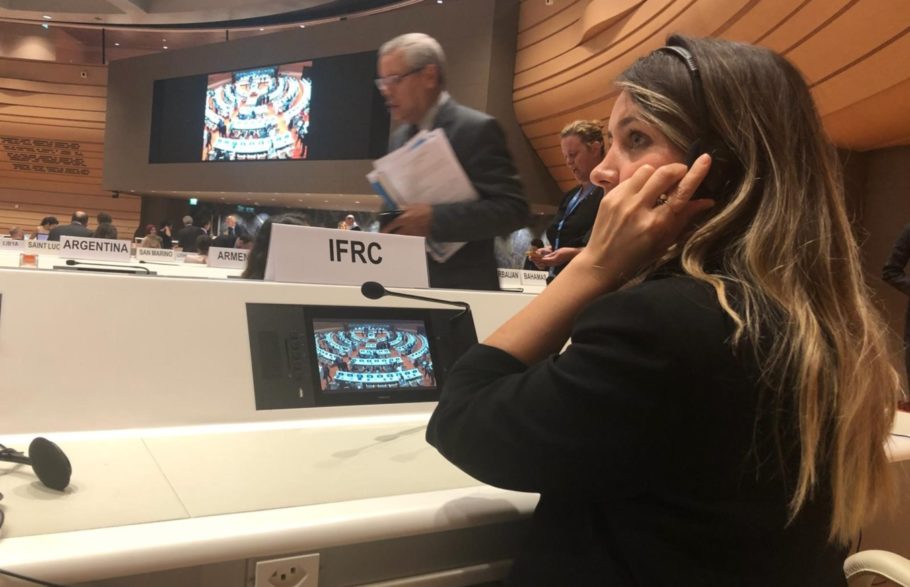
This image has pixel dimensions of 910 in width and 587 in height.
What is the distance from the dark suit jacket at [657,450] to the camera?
Answer: 59 cm

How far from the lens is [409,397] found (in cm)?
113

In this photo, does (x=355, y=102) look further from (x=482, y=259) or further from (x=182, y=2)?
(x=482, y=259)

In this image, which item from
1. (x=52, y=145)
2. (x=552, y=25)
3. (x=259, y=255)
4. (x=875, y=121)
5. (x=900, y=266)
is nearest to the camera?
(x=259, y=255)

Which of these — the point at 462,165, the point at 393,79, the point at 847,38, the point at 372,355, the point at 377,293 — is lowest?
the point at 372,355

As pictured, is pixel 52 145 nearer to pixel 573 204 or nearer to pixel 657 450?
pixel 573 204

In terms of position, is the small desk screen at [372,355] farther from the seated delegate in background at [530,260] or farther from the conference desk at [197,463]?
the seated delegate in background at [530,260]

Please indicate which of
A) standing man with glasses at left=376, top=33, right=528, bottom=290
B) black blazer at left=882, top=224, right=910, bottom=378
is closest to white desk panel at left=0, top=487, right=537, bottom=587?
standing man with glasses at left=376, top=33, right=528, bottom=290

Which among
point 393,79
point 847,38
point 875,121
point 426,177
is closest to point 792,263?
point 426,177

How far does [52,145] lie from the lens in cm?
1305

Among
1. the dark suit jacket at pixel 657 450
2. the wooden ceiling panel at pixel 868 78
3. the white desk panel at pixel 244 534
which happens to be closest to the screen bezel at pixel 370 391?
the white desk panel at pixel 244 534

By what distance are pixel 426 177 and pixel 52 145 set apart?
1404 centimetres

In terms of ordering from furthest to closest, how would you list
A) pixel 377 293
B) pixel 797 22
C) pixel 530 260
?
1. pixel 797 22
2. pixel 530 260
3. pixel 377 293

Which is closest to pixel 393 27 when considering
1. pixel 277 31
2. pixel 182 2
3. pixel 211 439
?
pixel 277 31

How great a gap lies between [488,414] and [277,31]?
11.4 m
